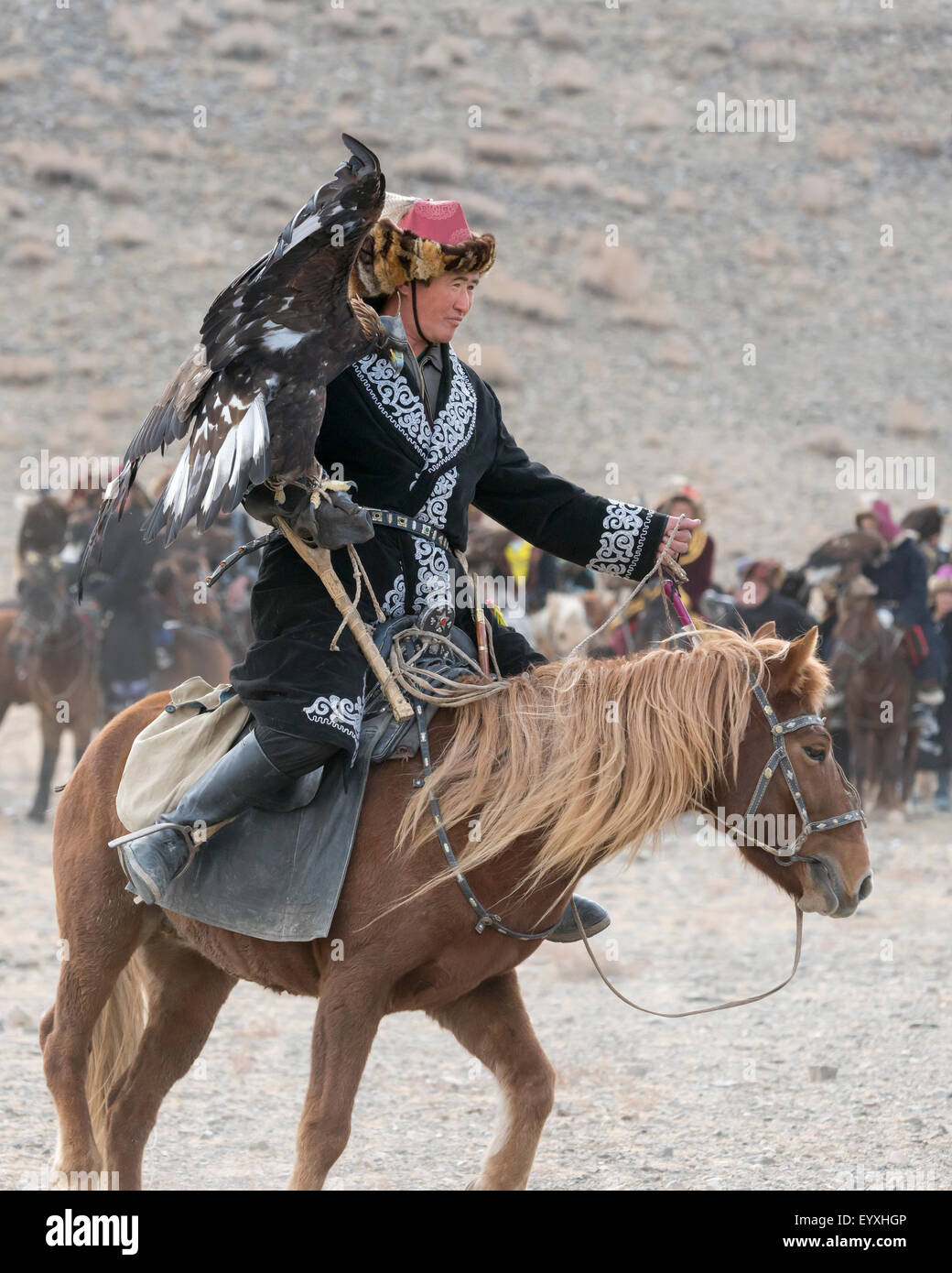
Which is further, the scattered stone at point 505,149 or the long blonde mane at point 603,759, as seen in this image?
the scattered stone at point 505,149

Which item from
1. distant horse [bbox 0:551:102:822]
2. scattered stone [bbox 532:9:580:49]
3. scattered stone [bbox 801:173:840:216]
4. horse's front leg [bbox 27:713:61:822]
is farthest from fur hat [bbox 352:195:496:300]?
scattered stone [bbox 532:9:580:49]

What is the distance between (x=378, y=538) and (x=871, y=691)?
9556mm

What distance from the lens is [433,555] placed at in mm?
4199

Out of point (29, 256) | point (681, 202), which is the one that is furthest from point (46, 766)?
point (681, 202)

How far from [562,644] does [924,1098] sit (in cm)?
764

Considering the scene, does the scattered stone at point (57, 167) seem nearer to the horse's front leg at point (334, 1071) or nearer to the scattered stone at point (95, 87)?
the scattered stone at point (95, 87)

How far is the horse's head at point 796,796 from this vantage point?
3.82 metres

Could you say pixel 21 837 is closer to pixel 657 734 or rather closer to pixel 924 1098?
pixel 924 1098

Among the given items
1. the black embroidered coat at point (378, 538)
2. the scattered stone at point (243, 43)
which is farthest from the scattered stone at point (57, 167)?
the black embroidered coat at point (378, 538)

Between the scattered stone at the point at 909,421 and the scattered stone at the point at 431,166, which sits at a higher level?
the scattered stone at the point at 431,166

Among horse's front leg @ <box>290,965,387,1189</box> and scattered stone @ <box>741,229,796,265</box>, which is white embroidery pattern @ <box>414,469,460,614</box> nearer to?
horse's front leg @ <box>290,965,387,1189</box>

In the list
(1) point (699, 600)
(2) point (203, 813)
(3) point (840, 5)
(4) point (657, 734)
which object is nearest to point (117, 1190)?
(2) point (203, 813)

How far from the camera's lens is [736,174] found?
3167cm

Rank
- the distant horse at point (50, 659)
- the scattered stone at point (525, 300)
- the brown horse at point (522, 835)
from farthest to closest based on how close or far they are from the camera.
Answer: the scattered stone at point (525, 300), the distant horse at point (50, 659), the brown horse at point (522, 835)
